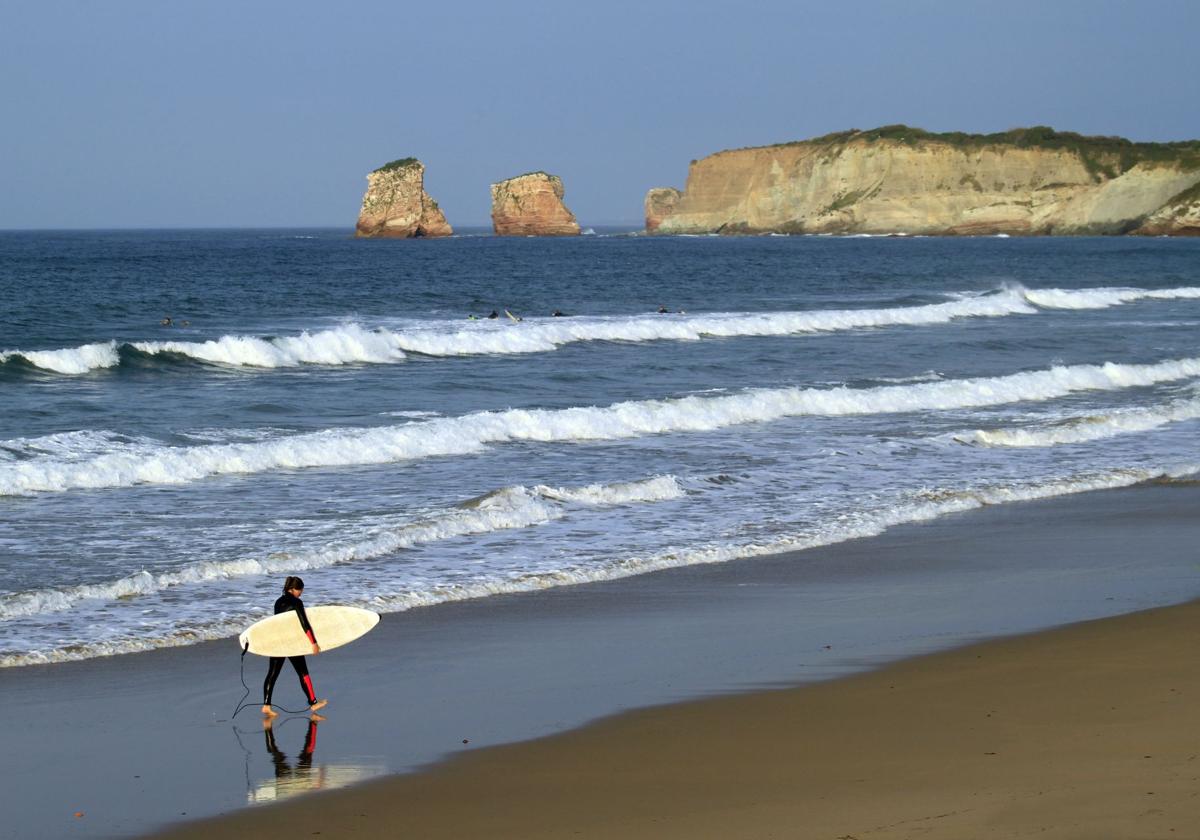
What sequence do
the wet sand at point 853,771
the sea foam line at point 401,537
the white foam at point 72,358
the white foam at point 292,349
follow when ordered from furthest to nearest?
the white foam at point 292,349
the white foam at point 72,358
the sea foam line at point 401,537
the wet sand at point 853,771

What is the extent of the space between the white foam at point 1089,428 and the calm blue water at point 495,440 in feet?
0.24

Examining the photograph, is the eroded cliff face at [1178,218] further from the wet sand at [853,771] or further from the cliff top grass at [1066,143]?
the wet sand at [853,771]

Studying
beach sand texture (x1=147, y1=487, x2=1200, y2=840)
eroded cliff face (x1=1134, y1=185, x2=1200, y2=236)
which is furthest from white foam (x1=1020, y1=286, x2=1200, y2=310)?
eroded cliff face (x1=1134, y1=185, x2=1200, y2=236)

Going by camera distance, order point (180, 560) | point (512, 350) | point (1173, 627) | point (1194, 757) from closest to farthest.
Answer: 1. point (1194, 757)
2. point (1173, 627)
3. point (180, 560)
4. point (512, 350)

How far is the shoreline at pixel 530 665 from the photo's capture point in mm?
7230

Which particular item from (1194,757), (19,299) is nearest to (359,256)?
(19,299)

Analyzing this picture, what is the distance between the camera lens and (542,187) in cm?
18962

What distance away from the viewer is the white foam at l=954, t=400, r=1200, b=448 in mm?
20625

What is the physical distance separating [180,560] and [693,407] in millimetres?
12171

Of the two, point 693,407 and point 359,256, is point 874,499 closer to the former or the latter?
point 693,407

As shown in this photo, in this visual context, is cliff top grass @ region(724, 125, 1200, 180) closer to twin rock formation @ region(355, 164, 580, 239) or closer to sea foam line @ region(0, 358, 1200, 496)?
twin rock formation @ region(355, 164, 580, 239)

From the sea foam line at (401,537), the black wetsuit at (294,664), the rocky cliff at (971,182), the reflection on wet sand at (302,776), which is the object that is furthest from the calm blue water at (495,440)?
the rocky cliff at (971,182)

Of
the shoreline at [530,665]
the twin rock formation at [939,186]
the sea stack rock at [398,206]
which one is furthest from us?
the sea stack rock at [398,206]

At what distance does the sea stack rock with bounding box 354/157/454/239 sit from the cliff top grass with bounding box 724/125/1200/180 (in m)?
49.7
